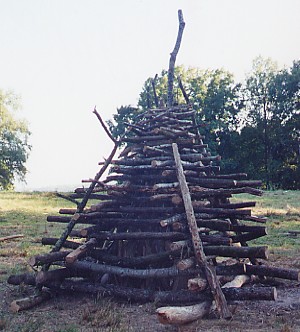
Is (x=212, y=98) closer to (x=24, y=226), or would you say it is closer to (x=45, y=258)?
(x=24, y=226)

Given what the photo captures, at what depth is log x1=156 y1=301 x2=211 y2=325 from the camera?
529 centimetres

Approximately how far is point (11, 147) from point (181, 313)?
37.2 m

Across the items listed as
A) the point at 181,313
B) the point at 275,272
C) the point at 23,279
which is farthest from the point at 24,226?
the point at 181,313

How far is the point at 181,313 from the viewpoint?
5.50 meters

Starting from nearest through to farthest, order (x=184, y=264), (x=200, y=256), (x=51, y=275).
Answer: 1. (x=184, y=264)
2. (x=200, y=256)
3. (x=51, y=275)

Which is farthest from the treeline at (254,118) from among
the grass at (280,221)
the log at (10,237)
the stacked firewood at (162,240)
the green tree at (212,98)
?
the stacked firewood at (162,240)

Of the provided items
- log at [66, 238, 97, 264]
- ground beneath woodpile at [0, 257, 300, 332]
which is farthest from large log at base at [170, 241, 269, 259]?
log at [66, 238, 97, 264]

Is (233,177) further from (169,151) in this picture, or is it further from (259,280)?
(259,280)

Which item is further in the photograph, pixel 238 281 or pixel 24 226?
pixel 24 226

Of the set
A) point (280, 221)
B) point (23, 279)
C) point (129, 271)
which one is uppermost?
point (280, 221)

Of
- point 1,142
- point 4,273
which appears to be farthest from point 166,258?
point 1,142

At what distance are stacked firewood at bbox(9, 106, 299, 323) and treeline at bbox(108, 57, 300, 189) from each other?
92.2 ft

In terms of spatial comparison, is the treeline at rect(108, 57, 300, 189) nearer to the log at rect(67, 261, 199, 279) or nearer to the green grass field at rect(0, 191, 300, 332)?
the green grass field at rect(0, 191, 300, 332)

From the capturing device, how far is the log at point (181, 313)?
529 centimetres
